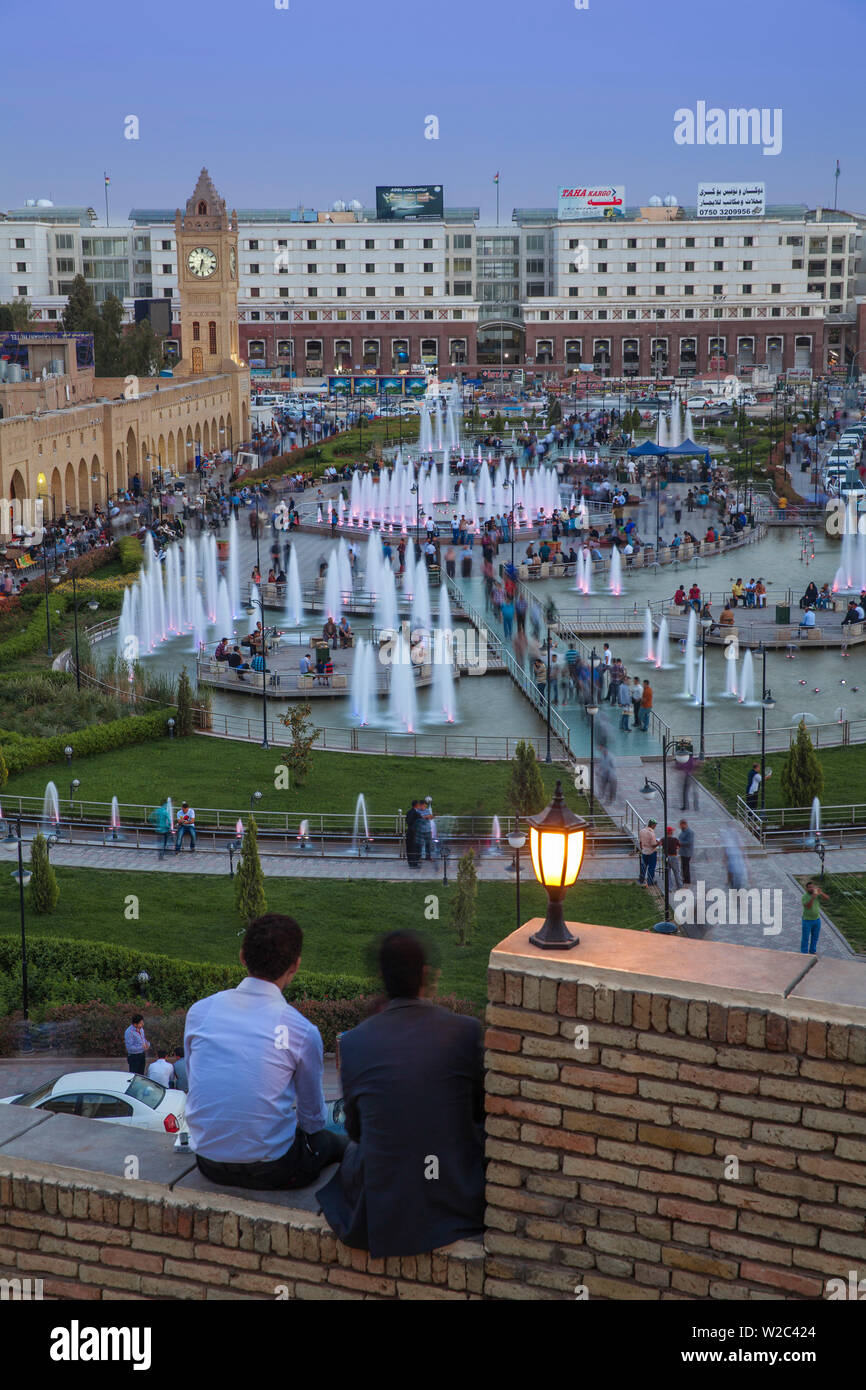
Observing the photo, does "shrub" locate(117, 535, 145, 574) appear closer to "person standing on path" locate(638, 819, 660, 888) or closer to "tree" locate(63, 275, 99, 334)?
"person standing on path" locate(638, 819, 660, 888)

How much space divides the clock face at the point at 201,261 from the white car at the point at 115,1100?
5615 cm

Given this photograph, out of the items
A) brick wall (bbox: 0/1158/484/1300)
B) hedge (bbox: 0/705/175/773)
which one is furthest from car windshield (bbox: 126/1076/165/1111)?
hedge (bbox: 0/705/175/773)

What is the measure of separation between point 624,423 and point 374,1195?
197 ft

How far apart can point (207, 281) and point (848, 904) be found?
52.8 m

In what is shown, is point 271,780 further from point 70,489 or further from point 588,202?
point 588,202

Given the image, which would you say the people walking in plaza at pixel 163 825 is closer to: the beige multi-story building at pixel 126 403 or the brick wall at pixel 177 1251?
the brick wall at pixel 177 1251

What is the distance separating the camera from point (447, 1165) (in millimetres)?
4699

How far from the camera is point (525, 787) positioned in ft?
58.2

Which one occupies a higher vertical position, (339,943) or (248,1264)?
(248,1264)

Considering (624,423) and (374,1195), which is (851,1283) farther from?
(624,423)

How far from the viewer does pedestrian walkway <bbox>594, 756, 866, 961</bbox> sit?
1455cm

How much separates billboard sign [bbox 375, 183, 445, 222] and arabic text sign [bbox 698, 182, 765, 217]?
1450 cm

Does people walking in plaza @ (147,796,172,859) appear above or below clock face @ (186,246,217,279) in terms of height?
below

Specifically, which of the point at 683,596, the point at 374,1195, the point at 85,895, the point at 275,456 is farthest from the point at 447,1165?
the point at 275,456
